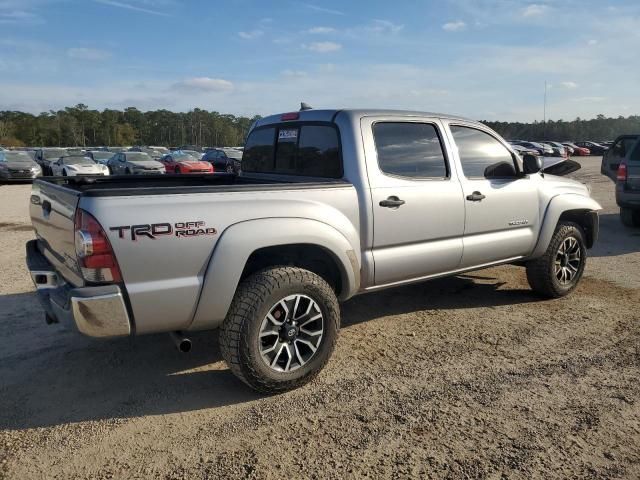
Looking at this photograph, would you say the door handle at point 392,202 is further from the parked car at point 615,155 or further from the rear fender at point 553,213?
the parked car at point 615,155

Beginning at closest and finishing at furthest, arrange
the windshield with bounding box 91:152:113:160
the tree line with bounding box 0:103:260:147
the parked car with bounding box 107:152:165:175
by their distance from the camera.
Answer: the parked car with bounding box 107:152:165:175
the windshield with bounding box 91:152:113:160
the tree line with bounding box 0:103:260:147

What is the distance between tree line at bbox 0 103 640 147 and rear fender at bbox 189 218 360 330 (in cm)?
6855

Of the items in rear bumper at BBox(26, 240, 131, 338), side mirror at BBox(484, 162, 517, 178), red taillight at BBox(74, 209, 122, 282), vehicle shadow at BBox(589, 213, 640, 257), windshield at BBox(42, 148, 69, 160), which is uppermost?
windshield at BBox(42, 148, 69, 160)

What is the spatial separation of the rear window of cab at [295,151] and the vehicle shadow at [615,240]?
537 cm

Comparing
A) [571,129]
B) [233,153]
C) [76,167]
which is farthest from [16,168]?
[571,129]

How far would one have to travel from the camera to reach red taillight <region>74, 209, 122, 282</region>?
A: 9.25 feet

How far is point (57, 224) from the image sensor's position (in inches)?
131

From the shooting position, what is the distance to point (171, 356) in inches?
164

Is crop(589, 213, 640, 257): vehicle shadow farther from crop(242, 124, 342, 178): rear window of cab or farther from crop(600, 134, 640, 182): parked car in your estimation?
crop(242, 124, 342, 178): rear window of cab

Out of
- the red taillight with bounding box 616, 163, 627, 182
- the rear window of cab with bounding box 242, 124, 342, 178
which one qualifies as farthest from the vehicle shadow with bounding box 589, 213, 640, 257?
the rear window of cab with bounding box 242, 124, 342, 178

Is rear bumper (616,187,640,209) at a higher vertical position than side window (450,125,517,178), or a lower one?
lower

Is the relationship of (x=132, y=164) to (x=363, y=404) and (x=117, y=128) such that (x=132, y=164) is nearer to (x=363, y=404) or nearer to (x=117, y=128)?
(x=363, y=404)

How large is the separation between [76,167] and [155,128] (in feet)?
335

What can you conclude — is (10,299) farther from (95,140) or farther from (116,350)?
(95,140)
